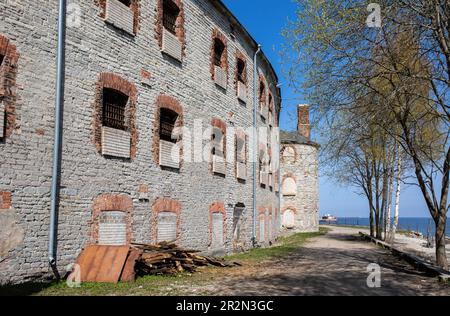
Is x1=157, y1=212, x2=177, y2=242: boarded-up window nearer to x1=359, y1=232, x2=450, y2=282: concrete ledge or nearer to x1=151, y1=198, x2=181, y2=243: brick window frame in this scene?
x1=151, y1=198, x2=181, y2=243: brick window frame

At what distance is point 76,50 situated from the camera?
981 centimetres

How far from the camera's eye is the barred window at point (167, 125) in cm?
1298

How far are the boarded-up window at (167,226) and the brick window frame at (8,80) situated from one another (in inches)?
197

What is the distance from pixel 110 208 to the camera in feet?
34.3

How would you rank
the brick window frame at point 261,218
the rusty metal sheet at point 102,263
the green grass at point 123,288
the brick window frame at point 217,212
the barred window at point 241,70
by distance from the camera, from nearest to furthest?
the green grass at point 123,288, the rusty metal sheet at point 102,263, the brick window frame at point 217,212, the barred window at point 241,70, the brick window frame at point 261,218

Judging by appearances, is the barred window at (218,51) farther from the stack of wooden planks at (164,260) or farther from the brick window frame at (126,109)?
the stack of wooden planks at (164,260)

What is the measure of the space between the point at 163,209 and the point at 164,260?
211 cm

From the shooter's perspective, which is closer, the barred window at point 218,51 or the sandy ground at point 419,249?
the barred window at point 218,51

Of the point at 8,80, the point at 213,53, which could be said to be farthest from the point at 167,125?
the point at 8,80

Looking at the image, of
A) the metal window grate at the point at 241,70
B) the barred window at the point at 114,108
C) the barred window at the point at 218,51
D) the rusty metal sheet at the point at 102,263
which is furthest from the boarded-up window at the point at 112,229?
the metal window grate at the point at 241,70

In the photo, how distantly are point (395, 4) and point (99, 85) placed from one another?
7.11 metres

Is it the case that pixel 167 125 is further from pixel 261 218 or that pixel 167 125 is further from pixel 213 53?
pixel 261 218
